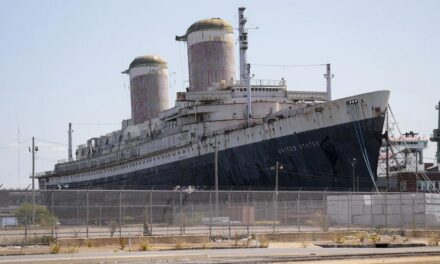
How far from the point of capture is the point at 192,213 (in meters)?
35.9

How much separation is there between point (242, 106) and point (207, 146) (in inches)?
264

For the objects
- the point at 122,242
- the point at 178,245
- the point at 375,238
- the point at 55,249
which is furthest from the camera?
the point at 375,238

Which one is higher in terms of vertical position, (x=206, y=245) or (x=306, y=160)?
(x=306, y=160)

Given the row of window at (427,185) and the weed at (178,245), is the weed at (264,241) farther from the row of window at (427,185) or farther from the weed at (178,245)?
the row of window at (427,185)

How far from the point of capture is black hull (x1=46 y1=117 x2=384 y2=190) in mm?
53750

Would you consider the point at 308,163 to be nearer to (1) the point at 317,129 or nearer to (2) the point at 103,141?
(1) the point at 317,129

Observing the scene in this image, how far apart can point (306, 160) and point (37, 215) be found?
1197 inches

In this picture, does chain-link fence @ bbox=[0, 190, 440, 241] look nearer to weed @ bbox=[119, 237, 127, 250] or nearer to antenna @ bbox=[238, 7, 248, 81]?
weed @ bbox=[119, 237, 127, 250]

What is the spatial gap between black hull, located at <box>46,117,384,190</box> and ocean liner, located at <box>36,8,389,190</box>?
8 cm

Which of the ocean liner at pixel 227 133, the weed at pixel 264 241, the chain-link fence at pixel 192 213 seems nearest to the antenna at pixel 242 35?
the ocean liner at pixel 227 133

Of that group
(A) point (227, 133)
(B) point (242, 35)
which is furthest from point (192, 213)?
(B) point (242, 35)

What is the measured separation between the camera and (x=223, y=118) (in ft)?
233

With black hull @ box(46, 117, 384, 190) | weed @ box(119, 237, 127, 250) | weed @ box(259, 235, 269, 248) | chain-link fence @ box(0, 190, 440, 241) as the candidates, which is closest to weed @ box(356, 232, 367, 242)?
chain-link fence @ box(0, 190, 440, 241)

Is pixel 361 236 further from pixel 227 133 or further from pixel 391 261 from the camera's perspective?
pixel 227 133
